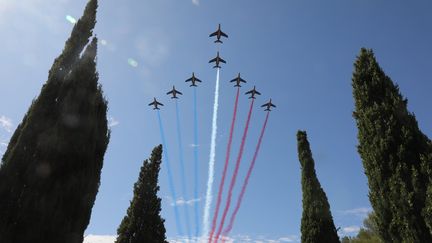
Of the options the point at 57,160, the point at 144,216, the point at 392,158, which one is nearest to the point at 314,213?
the point at 144,216

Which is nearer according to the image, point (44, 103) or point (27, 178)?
point (27, 178)

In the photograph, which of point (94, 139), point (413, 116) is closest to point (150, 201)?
point (94, 139)

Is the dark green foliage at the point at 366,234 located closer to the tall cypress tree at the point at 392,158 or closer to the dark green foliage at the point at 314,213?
the dark green foliage at the point at 314,213

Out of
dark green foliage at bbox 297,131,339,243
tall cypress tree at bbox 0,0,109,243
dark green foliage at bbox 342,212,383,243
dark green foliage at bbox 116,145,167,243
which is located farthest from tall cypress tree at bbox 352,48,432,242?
dark green foliage at bbox 342,212,383,243

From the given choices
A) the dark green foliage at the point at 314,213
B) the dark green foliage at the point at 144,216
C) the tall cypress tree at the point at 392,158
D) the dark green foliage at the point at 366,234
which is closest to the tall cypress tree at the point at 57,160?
the tall cypress tree at the point at 392,158

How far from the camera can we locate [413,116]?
55.6 ft

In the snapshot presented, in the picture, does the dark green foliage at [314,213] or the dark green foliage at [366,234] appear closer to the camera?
the dark green foliage at [314,213]

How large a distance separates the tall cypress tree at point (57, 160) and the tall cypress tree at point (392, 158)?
13342 mm

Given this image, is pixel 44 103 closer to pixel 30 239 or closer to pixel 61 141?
pixel 61 141

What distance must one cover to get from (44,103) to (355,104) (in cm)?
1611

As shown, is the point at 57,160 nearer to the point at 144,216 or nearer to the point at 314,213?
the point at 144,216

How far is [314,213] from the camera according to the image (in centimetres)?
3300

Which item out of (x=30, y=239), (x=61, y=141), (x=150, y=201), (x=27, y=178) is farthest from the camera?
(x=150, y=201)

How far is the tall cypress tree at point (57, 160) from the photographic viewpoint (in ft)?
45.9
